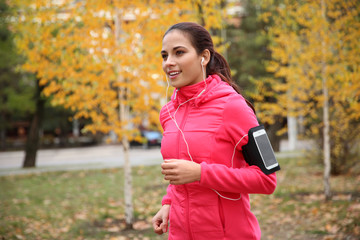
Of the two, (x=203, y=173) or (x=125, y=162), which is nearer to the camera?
(x=203, y=173)

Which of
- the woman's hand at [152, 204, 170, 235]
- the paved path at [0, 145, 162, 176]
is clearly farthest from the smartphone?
the paved path at [0, 145, 162, 176]

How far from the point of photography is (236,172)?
1624 mm

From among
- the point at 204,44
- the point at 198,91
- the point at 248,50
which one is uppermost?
the point at 248,50

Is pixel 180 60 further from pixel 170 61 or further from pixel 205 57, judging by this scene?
pixel 205 57

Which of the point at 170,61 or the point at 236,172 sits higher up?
the point at 170,61

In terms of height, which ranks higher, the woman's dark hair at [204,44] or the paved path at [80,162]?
the woman's dark hair at [204,44]

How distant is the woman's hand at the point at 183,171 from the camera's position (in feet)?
5.20

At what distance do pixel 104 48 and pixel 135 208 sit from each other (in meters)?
3.61

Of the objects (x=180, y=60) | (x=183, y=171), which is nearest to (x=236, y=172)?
(x=183, y=171)

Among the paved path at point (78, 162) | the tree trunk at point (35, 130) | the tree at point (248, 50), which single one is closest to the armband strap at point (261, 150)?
the paved path at point (78, 162)

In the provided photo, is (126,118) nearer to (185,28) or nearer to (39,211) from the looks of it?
(39,211)

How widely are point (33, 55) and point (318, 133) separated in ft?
26.1

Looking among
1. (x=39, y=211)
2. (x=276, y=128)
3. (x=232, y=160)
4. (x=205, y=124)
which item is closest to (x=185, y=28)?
(x=205, y=124)

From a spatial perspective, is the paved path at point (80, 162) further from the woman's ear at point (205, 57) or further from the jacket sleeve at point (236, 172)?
the jacket sleeve at point (236, 172)
